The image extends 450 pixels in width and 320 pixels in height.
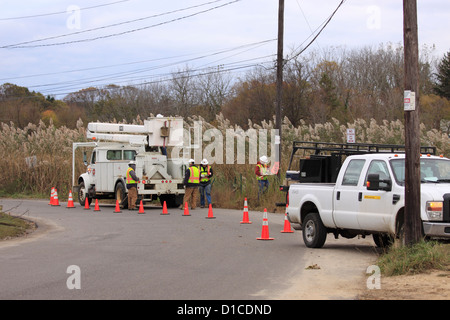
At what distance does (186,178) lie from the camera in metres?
25.6

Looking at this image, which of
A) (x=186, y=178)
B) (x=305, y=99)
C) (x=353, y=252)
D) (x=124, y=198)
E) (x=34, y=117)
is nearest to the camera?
(x=353, y=252)

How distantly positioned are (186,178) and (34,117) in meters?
53.1

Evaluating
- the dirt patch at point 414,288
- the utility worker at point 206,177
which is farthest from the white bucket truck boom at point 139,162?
the dirt patch at point 414,288

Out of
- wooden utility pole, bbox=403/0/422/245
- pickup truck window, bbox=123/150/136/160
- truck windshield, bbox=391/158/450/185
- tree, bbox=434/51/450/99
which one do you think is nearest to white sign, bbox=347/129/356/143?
truck windshield, bbox=391/158/450/185

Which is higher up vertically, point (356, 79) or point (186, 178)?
point (356, 79)

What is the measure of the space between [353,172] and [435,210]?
2.36 metres

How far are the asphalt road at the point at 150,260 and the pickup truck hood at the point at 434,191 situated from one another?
259cm

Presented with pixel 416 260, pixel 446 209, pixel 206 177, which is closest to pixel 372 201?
pixel 446 209

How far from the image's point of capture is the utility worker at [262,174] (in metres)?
26.6

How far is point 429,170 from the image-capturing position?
12875 millimetres

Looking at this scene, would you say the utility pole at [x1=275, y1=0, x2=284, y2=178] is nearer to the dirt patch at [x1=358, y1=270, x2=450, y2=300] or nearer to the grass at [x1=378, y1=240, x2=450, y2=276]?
the grass at [x1=378, y1=240, x2=450, y2=276]
